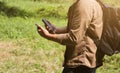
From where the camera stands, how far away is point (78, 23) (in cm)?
271

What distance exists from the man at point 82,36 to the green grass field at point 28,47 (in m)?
3.02

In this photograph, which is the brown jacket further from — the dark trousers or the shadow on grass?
the shadow on grass

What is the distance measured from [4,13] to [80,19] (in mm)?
8075

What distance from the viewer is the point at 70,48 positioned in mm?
2910

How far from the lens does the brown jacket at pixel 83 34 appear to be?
107 inches

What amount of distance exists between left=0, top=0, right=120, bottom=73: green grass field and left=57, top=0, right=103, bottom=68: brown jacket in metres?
3.05

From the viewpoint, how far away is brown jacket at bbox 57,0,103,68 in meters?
2.72

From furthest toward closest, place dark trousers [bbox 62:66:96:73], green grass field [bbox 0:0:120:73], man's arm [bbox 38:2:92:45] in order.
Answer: green grass field [bbox 0:0:120:73] < dark trousers [bbox 62:66:96:73] < man's arm [bbox 38:2:92:45]

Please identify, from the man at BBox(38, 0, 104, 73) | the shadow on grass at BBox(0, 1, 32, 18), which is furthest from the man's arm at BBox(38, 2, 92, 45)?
the shadow on grass at BBox(0, 1, 32, 18)

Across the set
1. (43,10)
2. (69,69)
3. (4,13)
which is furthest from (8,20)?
(69,69)

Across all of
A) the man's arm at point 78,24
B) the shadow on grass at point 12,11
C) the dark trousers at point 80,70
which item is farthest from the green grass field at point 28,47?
the man's arm at point 78,24

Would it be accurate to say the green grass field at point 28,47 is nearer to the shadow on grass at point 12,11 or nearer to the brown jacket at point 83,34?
the shadow on grass at point 12,11

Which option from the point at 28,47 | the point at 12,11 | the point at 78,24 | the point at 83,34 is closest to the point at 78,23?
the point at 78,24

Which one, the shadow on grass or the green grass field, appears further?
the shadow on grass
